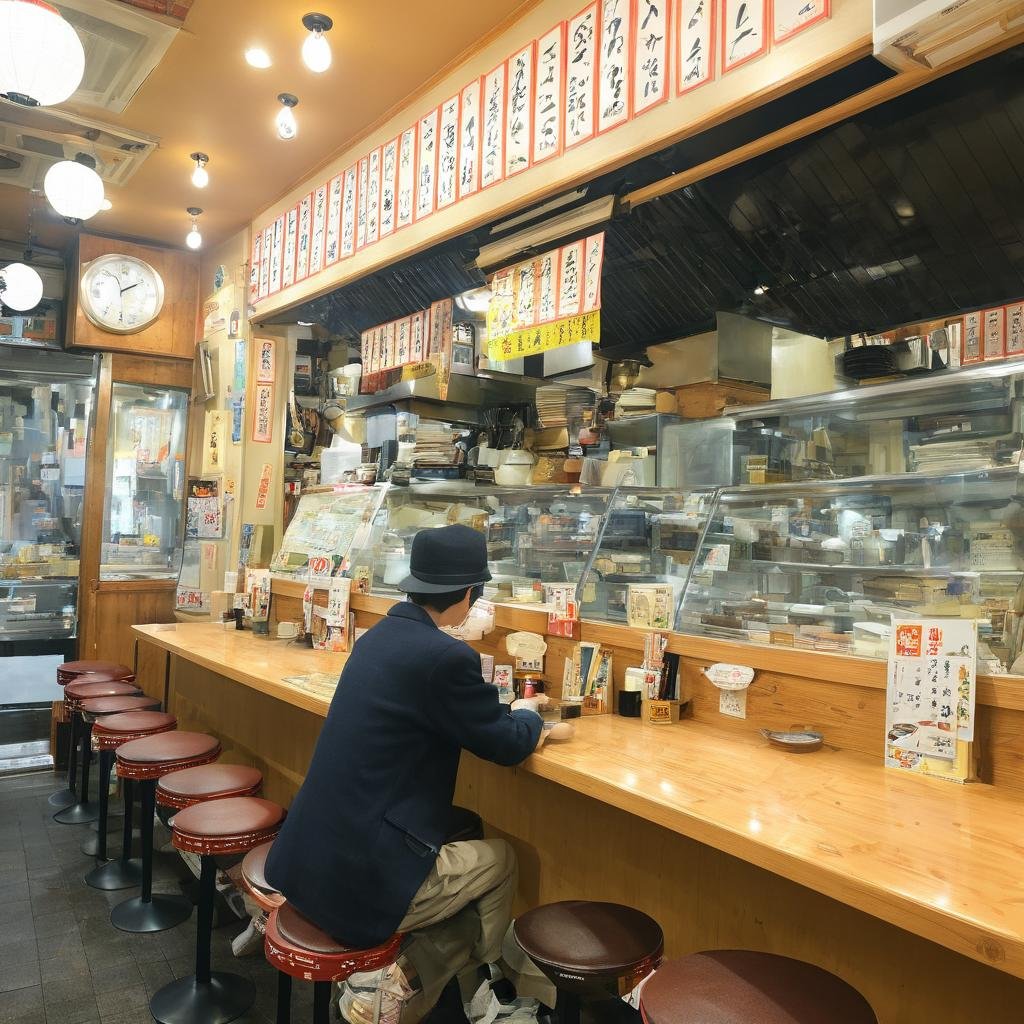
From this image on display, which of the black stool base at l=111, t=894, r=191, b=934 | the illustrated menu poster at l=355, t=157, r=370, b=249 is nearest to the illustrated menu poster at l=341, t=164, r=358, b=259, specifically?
the illustrated menu poster at l=355, t=157, r=370, b=249

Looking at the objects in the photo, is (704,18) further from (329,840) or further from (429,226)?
(329,840)

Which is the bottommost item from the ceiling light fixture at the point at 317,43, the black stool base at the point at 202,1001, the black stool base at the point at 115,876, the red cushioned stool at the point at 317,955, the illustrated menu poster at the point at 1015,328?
the black stool base at the point at 115,876

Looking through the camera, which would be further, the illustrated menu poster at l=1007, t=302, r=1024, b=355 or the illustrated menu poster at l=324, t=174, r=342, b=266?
the illustrated menu poster at l=324, t=174, r=342, b=266

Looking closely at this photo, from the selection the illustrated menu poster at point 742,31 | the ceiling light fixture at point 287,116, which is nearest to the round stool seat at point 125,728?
the ceiling light fixture at point 287,116

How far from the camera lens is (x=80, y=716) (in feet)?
16.1

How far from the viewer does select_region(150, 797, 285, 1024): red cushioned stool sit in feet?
9.08

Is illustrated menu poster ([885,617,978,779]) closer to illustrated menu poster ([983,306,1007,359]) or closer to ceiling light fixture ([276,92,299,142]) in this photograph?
illustrated menu poster ([983,306,1007,359])

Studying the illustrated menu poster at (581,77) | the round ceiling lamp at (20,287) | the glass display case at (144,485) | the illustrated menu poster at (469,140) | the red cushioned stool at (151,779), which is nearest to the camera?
the illustrated menu poster at (581,77)

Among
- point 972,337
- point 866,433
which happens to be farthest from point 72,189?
A: point 972,337

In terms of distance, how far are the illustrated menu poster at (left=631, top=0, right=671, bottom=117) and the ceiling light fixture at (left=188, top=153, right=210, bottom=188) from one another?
10.3ft

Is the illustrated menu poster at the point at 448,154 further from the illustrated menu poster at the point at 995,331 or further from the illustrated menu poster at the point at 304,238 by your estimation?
the illustrated menu poster at the point at 995,331

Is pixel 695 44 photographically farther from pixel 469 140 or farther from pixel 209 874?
pixel 209 874

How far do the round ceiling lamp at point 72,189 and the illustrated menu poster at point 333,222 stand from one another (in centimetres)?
122

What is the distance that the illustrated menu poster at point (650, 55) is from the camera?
111 inches
